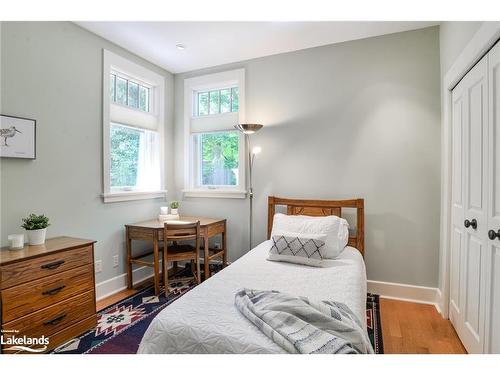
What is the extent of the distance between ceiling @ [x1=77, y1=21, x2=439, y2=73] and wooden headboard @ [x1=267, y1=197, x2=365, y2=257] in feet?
5.57

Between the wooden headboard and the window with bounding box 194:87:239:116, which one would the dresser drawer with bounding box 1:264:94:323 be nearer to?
the wooden headboard

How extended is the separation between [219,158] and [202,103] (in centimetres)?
83

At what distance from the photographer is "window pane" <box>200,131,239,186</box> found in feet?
11.9

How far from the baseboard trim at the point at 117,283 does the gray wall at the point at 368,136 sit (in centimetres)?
146

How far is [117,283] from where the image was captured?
3.03 m

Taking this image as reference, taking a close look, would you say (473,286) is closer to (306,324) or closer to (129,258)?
(306,324)

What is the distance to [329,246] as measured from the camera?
238cm

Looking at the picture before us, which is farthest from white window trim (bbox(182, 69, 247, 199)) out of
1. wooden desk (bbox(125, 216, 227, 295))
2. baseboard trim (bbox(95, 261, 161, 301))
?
baseboard trim (bbox(95, 261, 161, 301))

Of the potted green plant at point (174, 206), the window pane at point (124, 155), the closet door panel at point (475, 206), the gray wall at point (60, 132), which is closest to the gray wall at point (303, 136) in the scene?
the gray wall at point (60, 132)

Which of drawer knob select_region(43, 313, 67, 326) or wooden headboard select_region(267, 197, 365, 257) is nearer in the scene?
drawer knob select_region(43, 313, 67, 326)

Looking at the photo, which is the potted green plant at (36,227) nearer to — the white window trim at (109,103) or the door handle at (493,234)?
the white window trim at (109,103)

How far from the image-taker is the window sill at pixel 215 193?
3.50m

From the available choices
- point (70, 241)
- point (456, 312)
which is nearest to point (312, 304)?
point (456, 312)

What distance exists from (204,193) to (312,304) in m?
2.56
